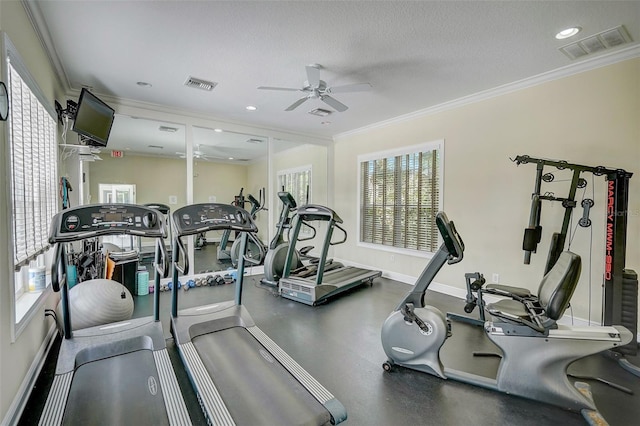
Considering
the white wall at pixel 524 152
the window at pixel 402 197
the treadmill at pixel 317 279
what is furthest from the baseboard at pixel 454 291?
the treadmill at pixel 317 279

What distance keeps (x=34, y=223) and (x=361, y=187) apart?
4948 mm

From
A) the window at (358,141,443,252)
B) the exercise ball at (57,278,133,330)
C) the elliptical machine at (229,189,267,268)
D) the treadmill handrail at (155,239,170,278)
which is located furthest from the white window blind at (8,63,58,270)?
the window at (358,141,443,252)

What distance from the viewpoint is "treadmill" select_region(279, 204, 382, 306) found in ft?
13.7

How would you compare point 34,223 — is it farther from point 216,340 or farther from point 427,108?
point 427,108

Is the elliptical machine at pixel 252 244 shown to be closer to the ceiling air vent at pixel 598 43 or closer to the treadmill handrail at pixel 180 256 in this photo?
the treadmill handrail at pixel 180 256

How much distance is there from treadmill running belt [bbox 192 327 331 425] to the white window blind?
158cm

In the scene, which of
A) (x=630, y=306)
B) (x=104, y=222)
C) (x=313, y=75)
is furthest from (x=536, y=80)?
(x=104, y=222)

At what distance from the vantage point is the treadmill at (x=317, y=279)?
4176 mm

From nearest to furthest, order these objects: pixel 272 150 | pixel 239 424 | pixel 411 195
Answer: pixel 239 424
pixel 411 195
pixel 272 150

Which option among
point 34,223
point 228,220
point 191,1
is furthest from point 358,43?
point 34,223

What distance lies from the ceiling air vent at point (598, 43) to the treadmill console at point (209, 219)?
3.60 m

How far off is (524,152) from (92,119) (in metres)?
5.27

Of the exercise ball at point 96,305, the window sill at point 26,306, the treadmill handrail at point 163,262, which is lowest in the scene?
the exercise ball at point 96,305

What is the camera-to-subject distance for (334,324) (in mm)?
3477
